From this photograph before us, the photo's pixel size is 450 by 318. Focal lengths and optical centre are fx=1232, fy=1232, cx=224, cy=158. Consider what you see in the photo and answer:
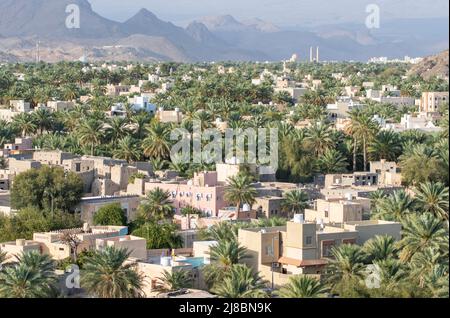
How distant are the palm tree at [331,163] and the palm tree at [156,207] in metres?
12.7

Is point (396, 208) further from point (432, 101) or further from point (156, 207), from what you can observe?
point (432, 101)

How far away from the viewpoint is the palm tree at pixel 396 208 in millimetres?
33375

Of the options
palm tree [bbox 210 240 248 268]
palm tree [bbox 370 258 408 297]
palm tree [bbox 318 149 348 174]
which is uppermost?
palm tree [bbox 318 149 348 174]

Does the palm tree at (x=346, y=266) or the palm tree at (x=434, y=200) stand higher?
the palm tree at (x=434, y=200)

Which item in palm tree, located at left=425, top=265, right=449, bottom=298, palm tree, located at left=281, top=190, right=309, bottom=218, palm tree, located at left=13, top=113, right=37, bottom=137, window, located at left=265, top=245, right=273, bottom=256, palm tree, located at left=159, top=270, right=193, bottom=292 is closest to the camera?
palm tree, located at left=425, top=265, right=449, bottom=298

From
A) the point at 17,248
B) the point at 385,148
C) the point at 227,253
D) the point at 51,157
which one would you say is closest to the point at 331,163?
the point at 385,148

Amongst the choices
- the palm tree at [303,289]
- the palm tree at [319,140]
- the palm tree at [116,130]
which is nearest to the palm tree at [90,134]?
the palm tree at [116,130]

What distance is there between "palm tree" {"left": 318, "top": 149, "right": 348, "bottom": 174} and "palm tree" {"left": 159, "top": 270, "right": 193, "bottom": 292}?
22.3m

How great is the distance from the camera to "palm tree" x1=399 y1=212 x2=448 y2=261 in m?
28.8

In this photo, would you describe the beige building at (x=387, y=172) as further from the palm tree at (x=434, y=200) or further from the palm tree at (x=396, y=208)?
the palm tree at (x=396, y=208)

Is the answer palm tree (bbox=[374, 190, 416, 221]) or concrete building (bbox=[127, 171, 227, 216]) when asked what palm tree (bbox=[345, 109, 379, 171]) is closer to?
concrete building (bbox=[127, 171, 227, 216])

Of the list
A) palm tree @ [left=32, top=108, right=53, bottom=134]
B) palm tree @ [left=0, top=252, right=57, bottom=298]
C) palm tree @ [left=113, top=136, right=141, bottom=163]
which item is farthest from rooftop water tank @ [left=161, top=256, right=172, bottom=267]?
palm tree @ [left=32, top=108, right=53, bottom=134]
